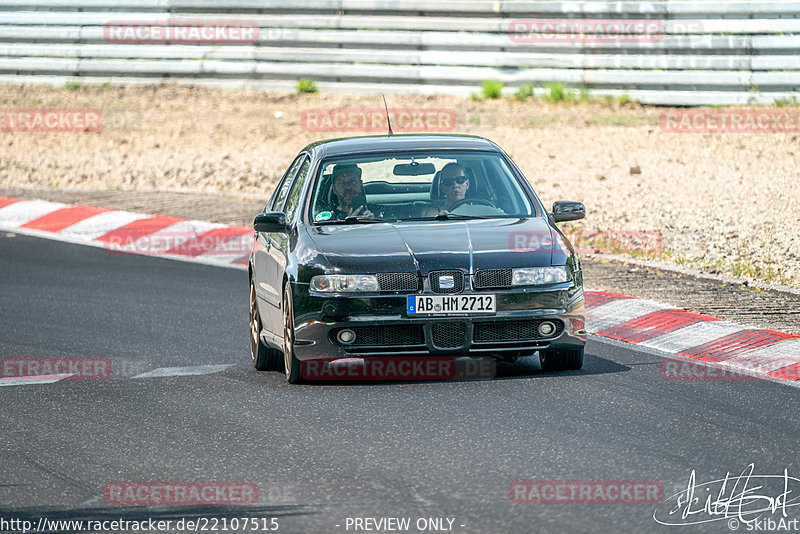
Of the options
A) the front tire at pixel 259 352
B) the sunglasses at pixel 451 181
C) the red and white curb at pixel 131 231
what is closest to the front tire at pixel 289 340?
the front tire at pixel 259 352

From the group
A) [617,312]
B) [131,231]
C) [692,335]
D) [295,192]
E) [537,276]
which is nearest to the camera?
[537,276]

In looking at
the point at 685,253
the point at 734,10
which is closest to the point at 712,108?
the point at 734,10

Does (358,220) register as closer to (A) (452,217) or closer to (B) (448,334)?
(A) (452,217)

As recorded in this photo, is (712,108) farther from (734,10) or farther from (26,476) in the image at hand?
(26,476)

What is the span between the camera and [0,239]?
57.1ft

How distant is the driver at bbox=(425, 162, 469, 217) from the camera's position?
10070mm

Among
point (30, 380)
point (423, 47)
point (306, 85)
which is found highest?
point (423, 47)

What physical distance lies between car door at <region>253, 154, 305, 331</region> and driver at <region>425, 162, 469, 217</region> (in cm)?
116

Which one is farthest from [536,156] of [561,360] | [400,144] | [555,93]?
[561,360]

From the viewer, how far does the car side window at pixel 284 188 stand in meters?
11.0

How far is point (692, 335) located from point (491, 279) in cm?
237

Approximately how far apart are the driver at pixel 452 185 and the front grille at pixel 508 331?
1248mm

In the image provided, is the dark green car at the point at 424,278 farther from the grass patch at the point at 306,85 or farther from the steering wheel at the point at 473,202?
the grass patch at the point at 306,85

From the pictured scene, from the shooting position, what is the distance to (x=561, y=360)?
9602 millimetres
